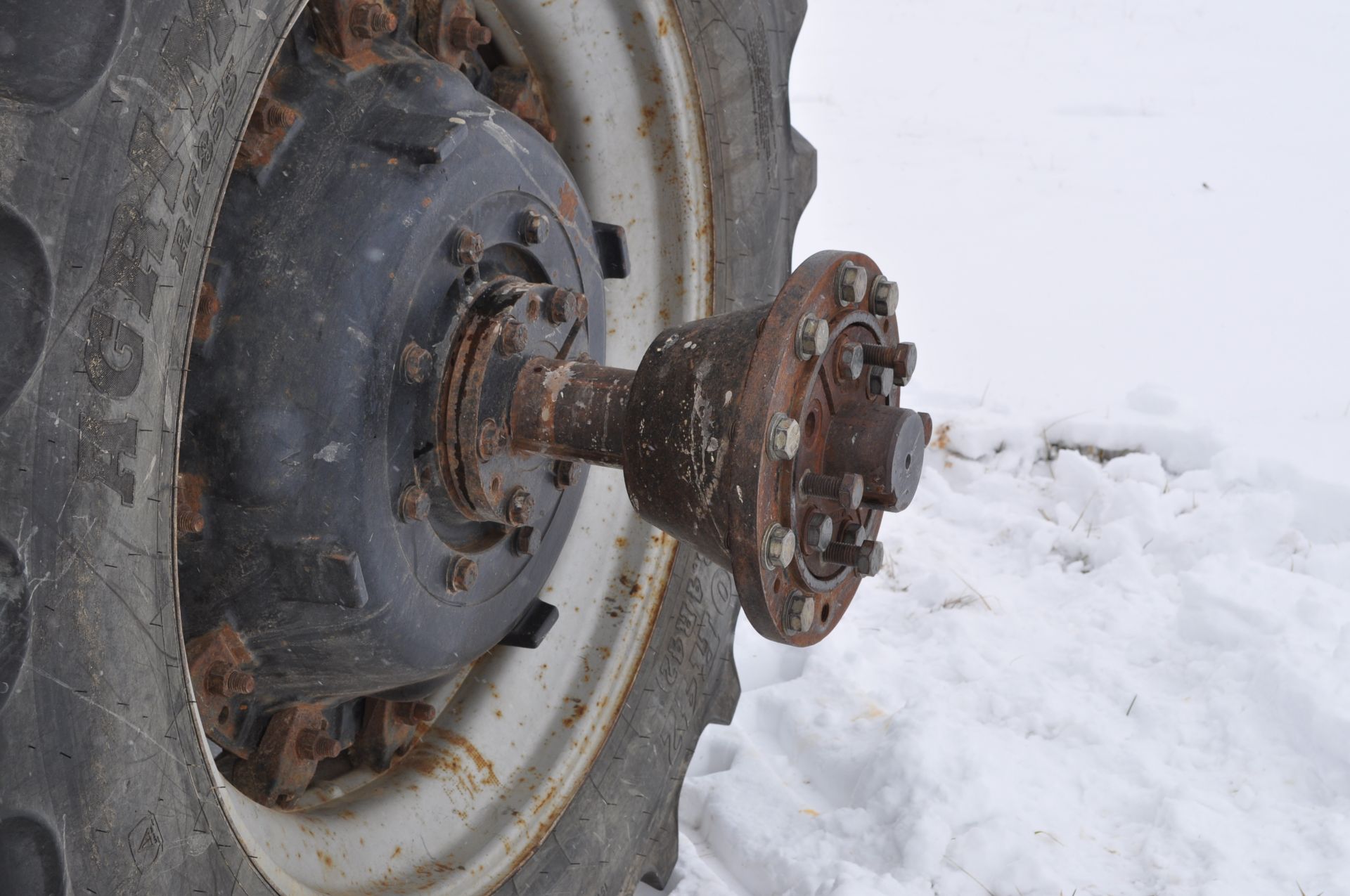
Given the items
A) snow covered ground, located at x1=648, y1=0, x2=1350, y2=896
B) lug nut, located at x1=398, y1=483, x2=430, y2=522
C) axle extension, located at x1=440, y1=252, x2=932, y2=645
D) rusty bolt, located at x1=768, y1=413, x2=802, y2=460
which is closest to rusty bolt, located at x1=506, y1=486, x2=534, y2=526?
axle extension, located at x1=440, y1=252, x2=932, y2=645

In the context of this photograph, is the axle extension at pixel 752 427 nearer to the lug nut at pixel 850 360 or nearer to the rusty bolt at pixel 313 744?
the lug nut at pixel 850 360

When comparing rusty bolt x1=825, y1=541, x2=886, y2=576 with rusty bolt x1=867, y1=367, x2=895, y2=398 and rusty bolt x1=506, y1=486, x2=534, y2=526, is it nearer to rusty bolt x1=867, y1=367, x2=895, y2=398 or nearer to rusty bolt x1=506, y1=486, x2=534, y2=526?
rusty bolt x1=867, y1=367, x2=895, y2=398

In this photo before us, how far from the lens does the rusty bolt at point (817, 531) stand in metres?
1.35

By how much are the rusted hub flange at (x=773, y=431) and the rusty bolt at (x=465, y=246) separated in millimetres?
161

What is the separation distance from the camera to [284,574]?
4.27 feet

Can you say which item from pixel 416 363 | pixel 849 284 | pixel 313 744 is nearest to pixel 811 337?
pixel 849 284

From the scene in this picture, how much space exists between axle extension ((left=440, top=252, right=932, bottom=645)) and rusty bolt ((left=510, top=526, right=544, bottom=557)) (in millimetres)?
106

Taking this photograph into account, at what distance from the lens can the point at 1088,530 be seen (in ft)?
10.7

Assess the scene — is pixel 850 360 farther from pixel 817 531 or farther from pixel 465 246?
pixel 465 246

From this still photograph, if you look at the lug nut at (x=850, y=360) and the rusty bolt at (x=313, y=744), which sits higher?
the lug nut at (x=850, y=360)

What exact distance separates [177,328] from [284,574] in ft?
1.26

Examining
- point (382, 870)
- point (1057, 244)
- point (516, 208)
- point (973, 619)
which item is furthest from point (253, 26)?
point (1057, 244)

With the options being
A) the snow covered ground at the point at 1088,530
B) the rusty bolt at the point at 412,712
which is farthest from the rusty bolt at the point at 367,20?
the snow covered ground at the point at 1088,530

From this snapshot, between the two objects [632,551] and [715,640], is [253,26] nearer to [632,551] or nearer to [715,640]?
[632,551]
